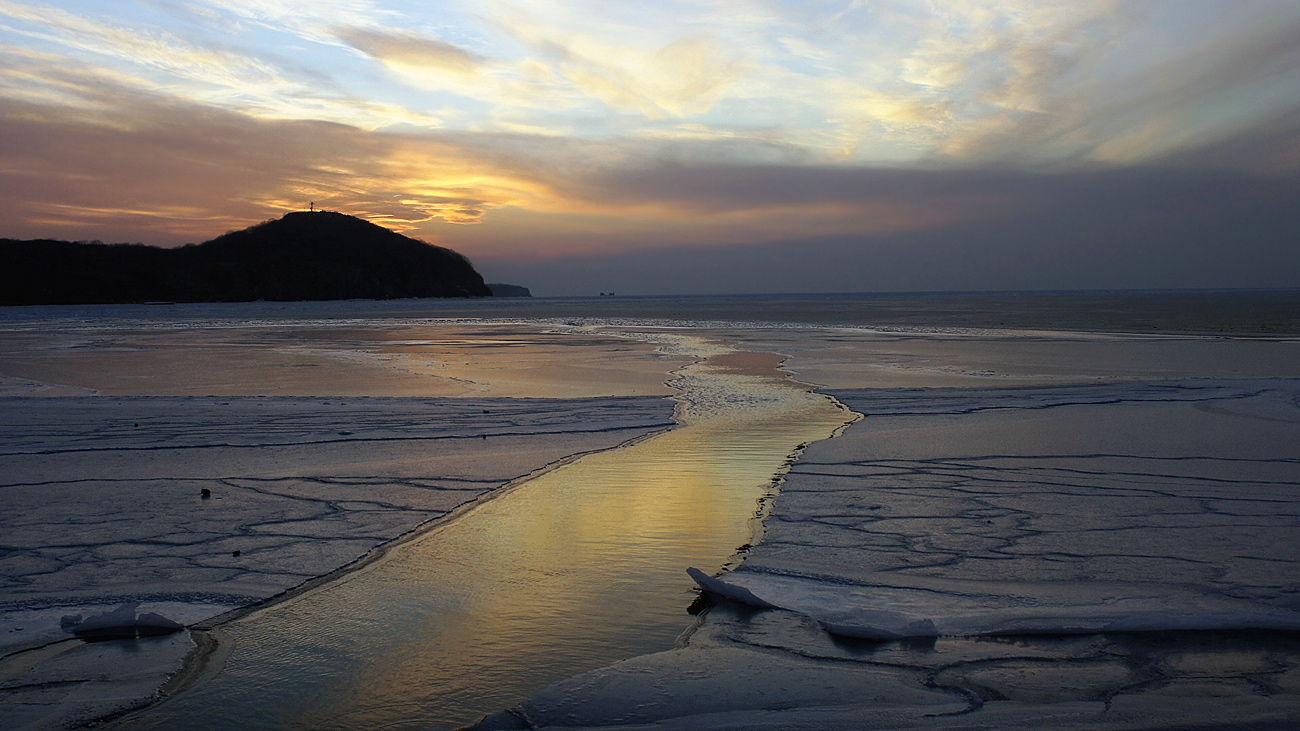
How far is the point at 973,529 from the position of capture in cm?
514

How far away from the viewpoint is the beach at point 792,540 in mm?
3084

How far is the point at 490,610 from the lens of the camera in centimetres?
388

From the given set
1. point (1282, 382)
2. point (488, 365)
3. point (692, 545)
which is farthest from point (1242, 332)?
point (692, 545)

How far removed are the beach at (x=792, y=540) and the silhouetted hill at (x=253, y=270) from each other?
107m

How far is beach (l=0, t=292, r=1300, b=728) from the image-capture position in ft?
10.1

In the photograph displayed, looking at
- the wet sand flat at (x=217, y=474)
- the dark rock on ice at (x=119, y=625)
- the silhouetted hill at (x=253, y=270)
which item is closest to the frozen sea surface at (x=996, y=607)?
the dark rock on ice at (x=119, y=625)

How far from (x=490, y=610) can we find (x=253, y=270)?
442ft

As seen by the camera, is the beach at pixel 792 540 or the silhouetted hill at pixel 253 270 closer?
the beach at pixel 792 540

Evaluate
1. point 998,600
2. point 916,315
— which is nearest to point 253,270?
point 916,315

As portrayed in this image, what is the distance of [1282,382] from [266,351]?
21484mm

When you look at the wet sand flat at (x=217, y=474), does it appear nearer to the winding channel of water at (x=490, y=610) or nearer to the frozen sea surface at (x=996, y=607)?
the winding channel of water at (x=490, y=610)

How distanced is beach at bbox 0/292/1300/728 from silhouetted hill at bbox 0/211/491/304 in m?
107

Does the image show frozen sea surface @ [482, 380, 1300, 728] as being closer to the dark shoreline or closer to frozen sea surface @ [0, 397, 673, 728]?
frozen sea surface @ [0, 397, 673, 728]

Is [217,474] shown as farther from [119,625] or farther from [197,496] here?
[119,625]
